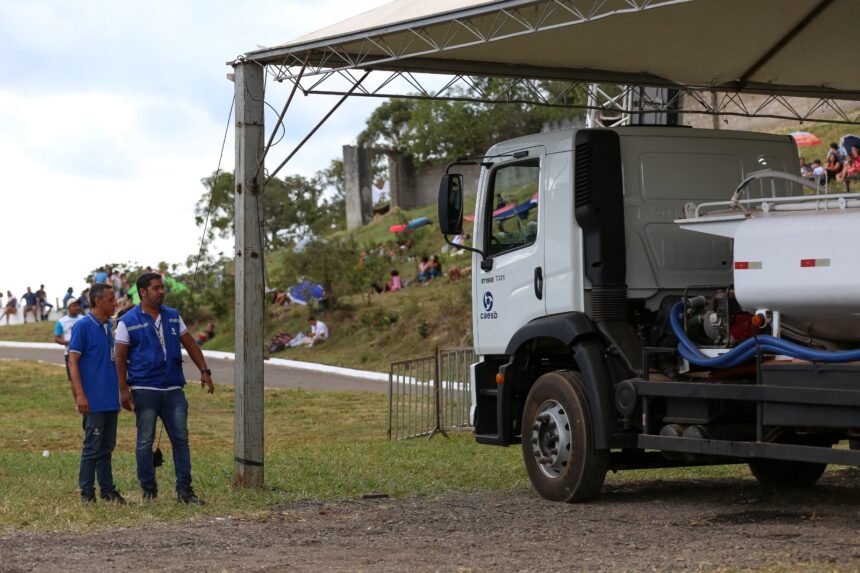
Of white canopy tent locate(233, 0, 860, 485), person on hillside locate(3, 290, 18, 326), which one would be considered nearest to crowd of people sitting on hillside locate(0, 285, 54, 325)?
person on hillside locate(3, 290, 18, 326)

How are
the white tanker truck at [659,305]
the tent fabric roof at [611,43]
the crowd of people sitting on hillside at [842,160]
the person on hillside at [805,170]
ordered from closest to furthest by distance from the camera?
the white tanker truck at [659,305] < the tent fabric roof at [611,43] < the person on hillside at [805,170] < the crowd of people sitting on hillside at [842,160]

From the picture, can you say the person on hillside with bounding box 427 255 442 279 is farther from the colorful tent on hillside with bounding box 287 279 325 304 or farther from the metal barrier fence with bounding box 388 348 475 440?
the metal barrier fence with bounding box 388 348 475 440

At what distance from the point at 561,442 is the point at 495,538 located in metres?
1.85

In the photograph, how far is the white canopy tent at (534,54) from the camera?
11297mm

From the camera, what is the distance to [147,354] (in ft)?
33.9

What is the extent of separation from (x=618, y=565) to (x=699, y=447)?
216 centimetres

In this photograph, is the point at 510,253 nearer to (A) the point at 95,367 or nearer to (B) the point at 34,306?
(A) the point at 95,367

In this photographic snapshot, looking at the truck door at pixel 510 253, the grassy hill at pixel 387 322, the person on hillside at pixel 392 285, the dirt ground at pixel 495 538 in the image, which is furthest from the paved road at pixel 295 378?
the dirt ground at pixel 495 538

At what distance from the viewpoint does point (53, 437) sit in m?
18.3

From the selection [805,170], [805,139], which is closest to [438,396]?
[805,170]

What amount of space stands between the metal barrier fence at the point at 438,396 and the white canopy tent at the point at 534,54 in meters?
4.39

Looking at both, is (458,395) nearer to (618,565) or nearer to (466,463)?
(466,463)

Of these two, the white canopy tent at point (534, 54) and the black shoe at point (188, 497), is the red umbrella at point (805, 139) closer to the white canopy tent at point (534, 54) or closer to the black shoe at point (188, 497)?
the white canopy tent at point (534, 54)

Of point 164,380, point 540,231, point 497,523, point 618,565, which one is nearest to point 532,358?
point 540,231
